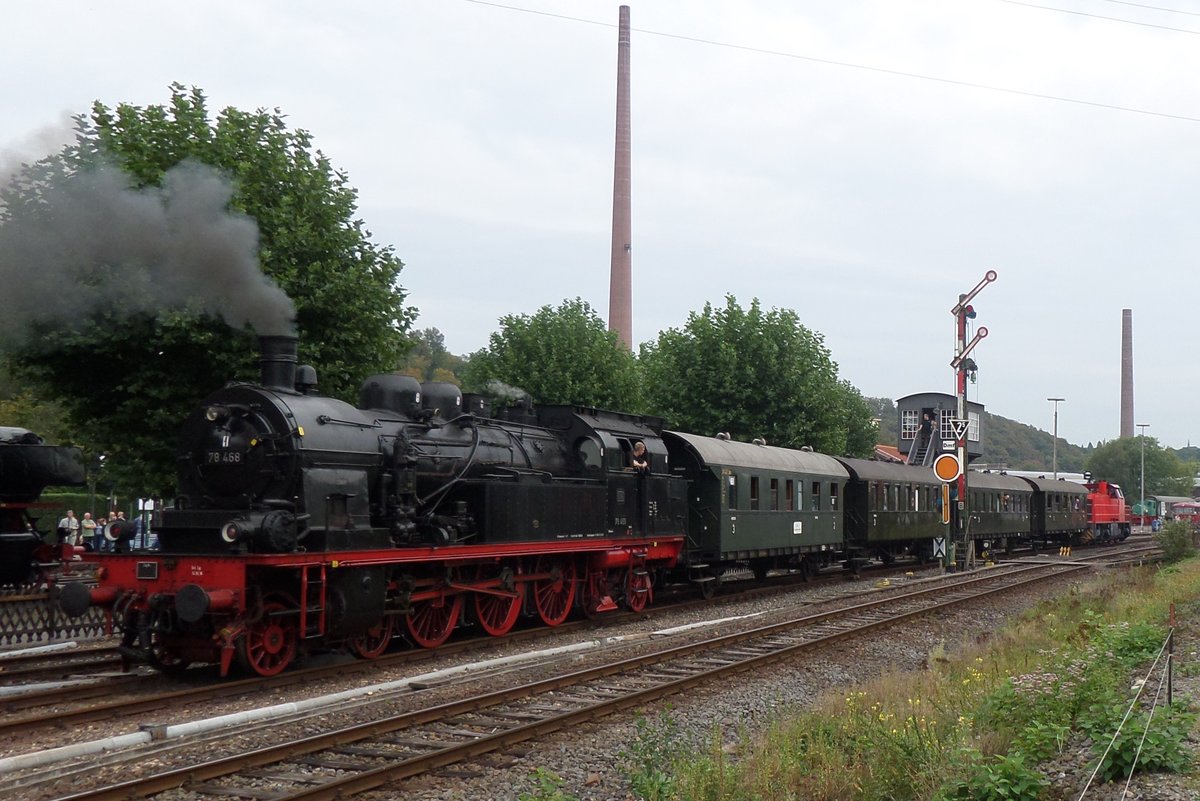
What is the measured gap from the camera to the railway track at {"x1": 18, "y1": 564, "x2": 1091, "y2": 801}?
24.6 feet

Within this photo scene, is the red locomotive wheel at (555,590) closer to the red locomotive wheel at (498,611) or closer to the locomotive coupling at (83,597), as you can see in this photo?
the red locomotive wheel at (498,611)

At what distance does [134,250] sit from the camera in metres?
13.5

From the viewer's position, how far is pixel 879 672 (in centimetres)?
1375

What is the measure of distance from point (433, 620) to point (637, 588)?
5.53m

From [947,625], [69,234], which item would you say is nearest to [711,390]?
[947,625]

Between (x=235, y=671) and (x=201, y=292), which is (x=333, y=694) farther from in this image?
(x=201, y=292)

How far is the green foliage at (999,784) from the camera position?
650 centimetres

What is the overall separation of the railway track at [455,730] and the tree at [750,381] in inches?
887

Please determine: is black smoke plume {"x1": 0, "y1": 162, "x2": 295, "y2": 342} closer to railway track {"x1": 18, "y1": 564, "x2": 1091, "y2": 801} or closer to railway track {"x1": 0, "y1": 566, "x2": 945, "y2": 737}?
railway track {"x1": 0, "y1": 566, "x2": 945, "y2": 737}

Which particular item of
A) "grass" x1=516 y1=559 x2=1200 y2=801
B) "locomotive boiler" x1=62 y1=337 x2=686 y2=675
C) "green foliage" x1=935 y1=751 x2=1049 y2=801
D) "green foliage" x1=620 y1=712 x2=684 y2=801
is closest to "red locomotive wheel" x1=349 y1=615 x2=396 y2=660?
"locomotive boiler" x1=62 y1=337 x2=686 y2=675

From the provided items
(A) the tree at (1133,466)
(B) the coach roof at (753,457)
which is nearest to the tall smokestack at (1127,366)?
(A) the tree at (1133,466)

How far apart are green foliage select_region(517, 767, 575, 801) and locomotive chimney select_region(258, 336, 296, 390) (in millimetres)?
6241

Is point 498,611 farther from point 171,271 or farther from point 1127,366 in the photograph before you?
point 1127,366

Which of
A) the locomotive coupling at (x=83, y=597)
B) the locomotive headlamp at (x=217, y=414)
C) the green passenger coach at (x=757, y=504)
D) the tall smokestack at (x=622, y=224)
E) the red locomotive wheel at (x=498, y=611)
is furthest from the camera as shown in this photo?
the tall smokestack at (x=622, y=224)
